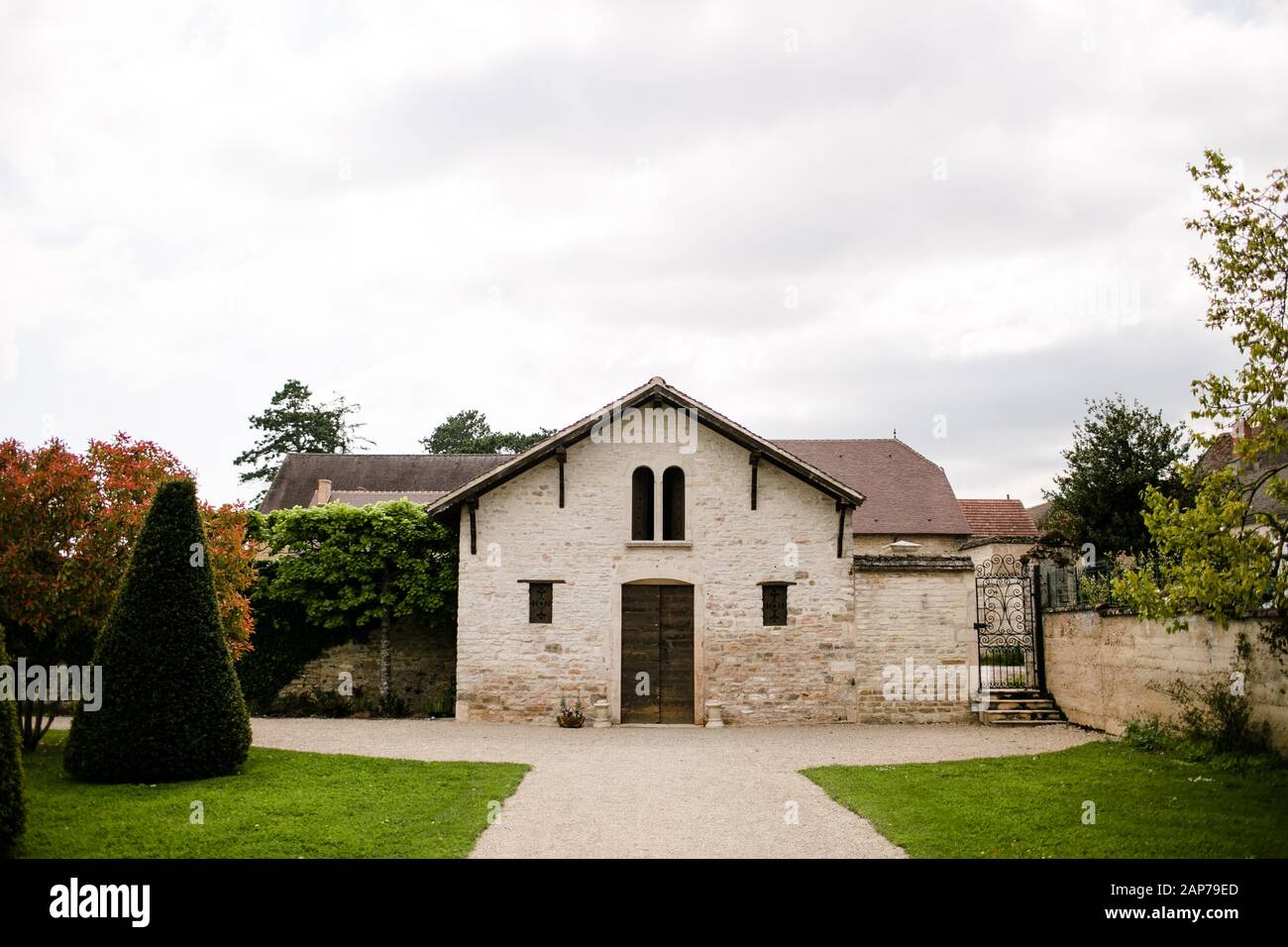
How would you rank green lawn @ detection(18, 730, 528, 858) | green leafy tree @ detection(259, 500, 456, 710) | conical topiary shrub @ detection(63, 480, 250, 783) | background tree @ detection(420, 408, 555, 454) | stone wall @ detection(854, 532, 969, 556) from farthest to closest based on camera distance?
background tree @ detection(420, 408, 555, 454)
stone wall @ detection(854, 532, 969, 556)
green leafy tree @ detection(259, 500, 456, 710)
conical topiary shrub @ detection(63, 480, 250, 783)
green lawn @ detection(18, 730, 528, 858)

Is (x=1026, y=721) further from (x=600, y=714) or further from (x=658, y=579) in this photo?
(x=600, y=714)

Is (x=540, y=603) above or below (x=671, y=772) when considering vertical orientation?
above

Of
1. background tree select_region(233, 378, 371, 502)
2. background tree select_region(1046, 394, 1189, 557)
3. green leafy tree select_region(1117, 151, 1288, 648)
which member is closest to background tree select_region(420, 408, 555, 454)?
background tree select_region(233, 378, 371, 502)

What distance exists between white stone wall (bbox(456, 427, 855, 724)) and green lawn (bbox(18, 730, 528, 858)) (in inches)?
206

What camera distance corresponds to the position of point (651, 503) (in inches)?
728

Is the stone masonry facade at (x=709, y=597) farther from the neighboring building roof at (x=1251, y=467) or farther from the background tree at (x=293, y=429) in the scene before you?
the background tree at (x=293, y=429)

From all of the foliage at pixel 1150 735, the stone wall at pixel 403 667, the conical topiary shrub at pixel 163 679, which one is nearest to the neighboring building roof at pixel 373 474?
the stone wall at pixel 403 667

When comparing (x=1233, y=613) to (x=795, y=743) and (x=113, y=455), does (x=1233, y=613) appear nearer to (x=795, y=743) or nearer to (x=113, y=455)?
(x=795, y=743)

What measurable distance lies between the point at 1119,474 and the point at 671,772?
1526cm

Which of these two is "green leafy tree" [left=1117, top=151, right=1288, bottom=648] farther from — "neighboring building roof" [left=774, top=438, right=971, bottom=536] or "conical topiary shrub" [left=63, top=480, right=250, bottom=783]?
"neighboring building roof" [left=774, top=438, right=971, bottom=536]

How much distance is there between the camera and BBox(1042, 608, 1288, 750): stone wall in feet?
38.5

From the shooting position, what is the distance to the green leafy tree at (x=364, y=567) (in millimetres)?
19297

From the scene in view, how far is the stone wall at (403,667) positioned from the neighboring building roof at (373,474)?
17.0 m

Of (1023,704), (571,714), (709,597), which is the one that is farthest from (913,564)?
(571,714)
